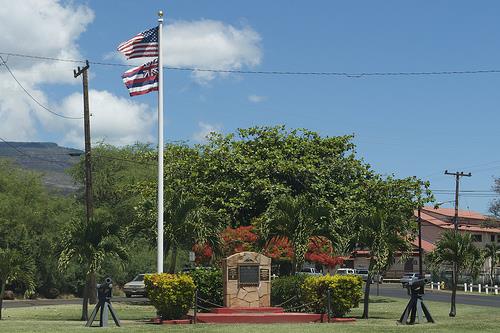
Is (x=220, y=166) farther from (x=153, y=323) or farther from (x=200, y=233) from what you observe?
(x=153, y=323)

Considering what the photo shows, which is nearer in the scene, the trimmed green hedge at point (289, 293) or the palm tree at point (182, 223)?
the trimmed green hedge at point (289, 293)

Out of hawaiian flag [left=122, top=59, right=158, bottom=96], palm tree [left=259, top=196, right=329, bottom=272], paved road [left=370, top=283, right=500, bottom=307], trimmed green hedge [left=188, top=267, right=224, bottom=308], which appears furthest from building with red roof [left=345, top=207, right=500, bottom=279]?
hawaiian flag [left=122, top=59, right=158, bottom=96]

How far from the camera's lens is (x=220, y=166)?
45.0 m

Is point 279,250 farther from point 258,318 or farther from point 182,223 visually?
point 258,318

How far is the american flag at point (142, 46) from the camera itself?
2803cm

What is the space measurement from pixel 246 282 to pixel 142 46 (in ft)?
29.9

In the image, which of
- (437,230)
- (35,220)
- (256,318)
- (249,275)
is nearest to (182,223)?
(249,275)

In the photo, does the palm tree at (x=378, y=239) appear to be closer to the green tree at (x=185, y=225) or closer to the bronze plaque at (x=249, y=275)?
the bronze plaque at (x=249, y=275)

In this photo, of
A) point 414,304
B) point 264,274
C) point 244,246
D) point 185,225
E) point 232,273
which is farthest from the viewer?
point 244,246

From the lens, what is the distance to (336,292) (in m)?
28.0

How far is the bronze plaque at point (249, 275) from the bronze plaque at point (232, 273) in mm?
157

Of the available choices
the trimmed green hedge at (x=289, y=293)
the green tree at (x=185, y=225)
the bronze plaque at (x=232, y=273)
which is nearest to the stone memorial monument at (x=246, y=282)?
the bronze plaque at (x=232, y=273)

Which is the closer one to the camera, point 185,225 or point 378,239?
point 378,239

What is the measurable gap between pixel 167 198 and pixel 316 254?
1233 cm
